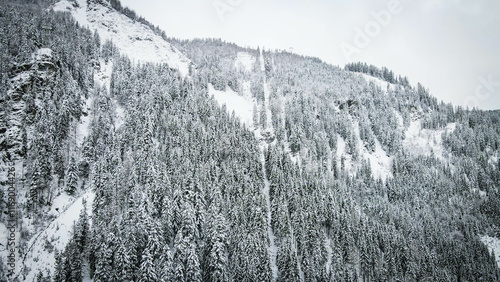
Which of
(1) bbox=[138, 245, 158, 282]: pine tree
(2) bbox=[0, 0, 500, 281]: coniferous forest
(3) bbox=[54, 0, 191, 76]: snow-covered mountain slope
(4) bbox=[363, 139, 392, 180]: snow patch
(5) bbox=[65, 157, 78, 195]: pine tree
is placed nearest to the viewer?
(1) bbox=[138, 245, 158, 282]: pine tree

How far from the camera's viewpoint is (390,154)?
5709 inches

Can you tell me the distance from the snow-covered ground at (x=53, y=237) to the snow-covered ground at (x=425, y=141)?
15134cm

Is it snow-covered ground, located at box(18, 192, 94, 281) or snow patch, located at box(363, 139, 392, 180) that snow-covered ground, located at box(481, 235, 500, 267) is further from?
snow-covered ground, located at box(18, 192, 94, 281)

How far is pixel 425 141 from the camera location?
156m

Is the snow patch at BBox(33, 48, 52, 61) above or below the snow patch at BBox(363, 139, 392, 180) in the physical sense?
above

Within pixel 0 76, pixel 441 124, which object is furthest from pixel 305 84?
pixel 0 76

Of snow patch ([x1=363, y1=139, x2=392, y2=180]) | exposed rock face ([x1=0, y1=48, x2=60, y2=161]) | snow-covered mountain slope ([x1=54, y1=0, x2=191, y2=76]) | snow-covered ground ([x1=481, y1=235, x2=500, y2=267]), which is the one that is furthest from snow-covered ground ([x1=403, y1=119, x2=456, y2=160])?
exposed rock face ([x1=0, y1=48, x2=60, y2=161])

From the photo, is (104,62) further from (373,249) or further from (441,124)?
(441,124)

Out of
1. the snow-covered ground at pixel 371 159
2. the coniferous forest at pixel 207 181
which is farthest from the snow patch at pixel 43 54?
the snow-covered ground at pixel 371 159

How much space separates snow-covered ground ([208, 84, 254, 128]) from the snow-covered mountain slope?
78.6ft

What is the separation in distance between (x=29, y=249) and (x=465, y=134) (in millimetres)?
191065

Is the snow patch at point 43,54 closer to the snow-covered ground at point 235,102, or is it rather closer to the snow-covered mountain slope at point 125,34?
the snow-covered mountain slope at point 125,34

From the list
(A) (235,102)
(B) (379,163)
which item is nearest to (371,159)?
(B) (379,163)

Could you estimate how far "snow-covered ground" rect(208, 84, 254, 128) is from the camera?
147500 mm
